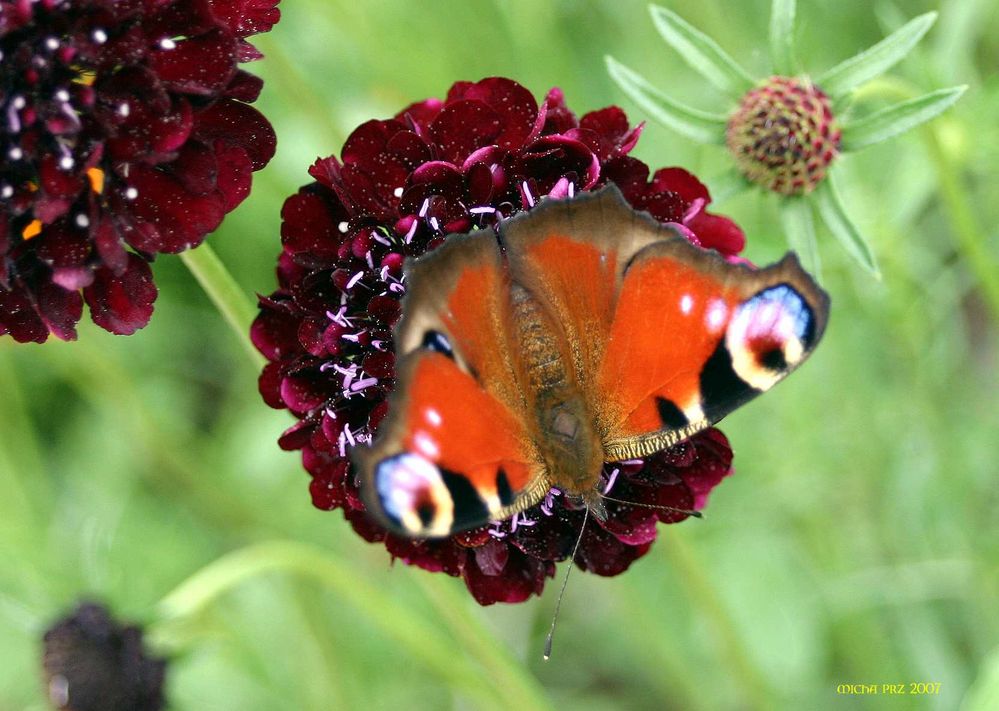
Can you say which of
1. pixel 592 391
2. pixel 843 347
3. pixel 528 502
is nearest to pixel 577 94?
pixel 843 347

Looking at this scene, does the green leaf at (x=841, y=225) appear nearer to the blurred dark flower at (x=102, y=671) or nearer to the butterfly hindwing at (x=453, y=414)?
the butterfly hindwing at (x=453, y=414)

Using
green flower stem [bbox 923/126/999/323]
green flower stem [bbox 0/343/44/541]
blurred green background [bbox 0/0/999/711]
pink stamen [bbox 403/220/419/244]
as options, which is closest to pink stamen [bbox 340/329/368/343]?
pink stamen [bbox 403/220/419/244]

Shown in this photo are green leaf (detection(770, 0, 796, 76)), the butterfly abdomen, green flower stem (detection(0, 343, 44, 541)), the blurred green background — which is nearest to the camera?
the butterfly abdomen

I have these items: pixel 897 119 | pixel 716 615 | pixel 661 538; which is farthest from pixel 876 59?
pixel 716 615

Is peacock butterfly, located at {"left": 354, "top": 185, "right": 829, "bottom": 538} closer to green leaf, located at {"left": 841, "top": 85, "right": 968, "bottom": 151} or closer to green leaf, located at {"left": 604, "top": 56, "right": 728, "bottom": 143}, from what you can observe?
green leaf, located at {"left": 604, "top": 56, "right": 728, "bottom": 143}

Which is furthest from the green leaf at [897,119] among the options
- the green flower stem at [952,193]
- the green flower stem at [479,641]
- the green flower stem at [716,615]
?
the green flower stem at [479,641]

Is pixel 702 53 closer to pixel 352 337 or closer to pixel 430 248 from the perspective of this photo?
pixel 430 248
